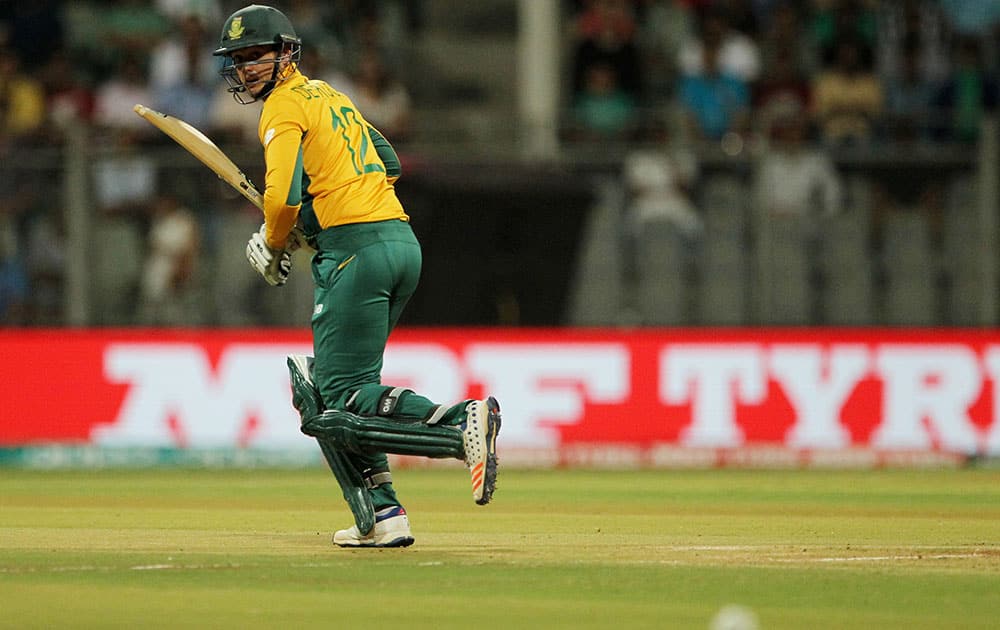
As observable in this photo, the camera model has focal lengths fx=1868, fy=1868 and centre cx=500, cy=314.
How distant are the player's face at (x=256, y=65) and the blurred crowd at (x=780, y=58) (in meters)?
7.89

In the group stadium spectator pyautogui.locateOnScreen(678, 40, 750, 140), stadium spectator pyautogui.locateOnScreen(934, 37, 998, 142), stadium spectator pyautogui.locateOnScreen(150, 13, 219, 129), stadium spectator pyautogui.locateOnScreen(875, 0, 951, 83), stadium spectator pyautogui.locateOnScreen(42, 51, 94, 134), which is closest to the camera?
stadium spectator pyautogui.locateOnScreen(678, 40, 750, 140)

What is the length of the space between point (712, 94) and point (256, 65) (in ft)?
30.8

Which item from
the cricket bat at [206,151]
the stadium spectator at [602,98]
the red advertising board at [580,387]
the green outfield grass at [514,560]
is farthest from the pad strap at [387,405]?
the stadium spectator at [602,98]

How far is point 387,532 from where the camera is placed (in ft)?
25.8

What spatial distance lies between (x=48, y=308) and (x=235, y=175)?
693 cm

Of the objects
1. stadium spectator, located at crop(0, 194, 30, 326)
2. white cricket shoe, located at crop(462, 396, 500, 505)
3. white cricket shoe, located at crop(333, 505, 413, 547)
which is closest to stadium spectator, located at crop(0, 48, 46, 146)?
stadium spectator, located at crop(0, 194, 30, 326)

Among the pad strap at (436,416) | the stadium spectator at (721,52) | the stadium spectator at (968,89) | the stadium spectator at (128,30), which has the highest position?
the stadium spectator at (128,30)

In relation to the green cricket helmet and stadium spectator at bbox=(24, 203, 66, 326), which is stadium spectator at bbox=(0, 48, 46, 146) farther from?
the green cricket helmet

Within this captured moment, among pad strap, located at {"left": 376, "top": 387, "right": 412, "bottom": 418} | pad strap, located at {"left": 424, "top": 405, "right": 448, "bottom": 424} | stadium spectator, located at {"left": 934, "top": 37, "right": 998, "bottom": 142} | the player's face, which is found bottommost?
pad strap, located at {"left": 424, "top": 405, "right": 448, "bottom": 424}

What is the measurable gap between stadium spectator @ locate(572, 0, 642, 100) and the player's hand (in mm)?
9111

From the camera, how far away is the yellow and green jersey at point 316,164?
7555mm

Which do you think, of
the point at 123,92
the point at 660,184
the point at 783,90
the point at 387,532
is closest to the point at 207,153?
the point at 387,532

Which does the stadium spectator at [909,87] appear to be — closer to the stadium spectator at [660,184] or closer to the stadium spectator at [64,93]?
the stadium spectator at [660,184]

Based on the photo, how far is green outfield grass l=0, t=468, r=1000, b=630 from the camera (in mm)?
5875
